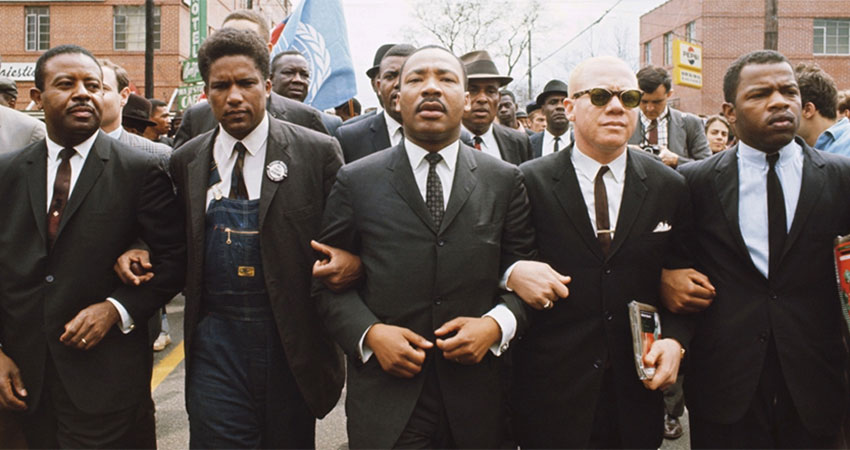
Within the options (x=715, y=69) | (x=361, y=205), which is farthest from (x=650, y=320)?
(x=715, y=69)

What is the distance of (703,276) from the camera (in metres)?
3.10

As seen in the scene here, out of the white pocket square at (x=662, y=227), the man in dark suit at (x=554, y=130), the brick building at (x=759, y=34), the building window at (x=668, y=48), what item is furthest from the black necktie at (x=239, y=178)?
the building window at (x=668, y=48)

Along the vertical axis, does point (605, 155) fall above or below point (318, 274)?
above

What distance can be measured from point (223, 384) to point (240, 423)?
19 centimetres

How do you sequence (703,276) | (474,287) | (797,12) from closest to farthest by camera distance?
1. (474,287)
2. (703,276)
3. (797,12)

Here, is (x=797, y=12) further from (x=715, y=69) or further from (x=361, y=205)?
(x=361, y=205)

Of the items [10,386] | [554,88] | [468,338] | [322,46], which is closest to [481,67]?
[322,46]

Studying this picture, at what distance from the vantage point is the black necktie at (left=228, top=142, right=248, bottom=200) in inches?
128

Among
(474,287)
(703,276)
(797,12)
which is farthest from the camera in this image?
(797,12)

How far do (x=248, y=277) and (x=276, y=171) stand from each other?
500mm

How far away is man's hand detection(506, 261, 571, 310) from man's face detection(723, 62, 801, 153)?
119 cm

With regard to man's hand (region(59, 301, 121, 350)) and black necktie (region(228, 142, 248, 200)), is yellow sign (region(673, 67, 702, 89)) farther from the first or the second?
man's hand (region(59, 301, 121, 350))

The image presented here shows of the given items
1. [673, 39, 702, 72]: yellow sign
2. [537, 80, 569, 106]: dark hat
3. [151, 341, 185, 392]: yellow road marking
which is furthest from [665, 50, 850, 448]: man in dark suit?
[673, 39, 702, 72]: yellow sign

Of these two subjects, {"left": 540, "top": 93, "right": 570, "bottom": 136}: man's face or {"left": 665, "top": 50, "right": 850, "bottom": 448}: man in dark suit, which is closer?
{"left": 665, "top": 50, "right": 850, "bottom": 448}: man in dark suit
